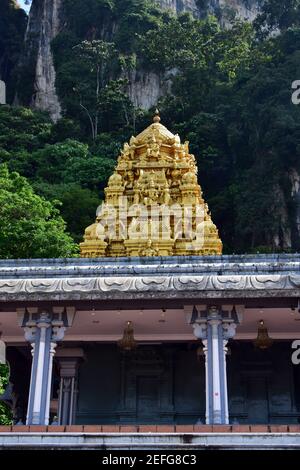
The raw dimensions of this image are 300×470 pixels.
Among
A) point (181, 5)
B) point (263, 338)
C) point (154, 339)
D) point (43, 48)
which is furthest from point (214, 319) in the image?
point (181, 5)

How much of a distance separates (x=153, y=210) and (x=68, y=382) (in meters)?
8.01

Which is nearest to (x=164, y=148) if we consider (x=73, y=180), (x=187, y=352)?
(x=187, y=352)

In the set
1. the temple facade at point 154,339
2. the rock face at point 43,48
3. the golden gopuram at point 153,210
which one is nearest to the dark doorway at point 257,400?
the temple facade at point 154,339

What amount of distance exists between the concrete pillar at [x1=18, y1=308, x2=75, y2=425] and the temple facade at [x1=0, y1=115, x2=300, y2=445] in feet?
0.06

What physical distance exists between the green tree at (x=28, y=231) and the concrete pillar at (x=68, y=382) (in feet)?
35.4

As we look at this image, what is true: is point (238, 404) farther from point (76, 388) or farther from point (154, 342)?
point (76, 388)

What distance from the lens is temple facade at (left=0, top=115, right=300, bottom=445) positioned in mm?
13328

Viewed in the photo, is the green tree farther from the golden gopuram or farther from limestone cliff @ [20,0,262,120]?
limestone cliff @ [20,0,262,120]

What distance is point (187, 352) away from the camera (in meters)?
16.3

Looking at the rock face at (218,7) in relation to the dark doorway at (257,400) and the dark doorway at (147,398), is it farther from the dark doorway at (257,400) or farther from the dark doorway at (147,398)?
the dark doorway at (257,400)

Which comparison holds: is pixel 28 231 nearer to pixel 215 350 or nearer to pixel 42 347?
pixel 42 347

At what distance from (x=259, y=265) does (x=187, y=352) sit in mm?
3524
